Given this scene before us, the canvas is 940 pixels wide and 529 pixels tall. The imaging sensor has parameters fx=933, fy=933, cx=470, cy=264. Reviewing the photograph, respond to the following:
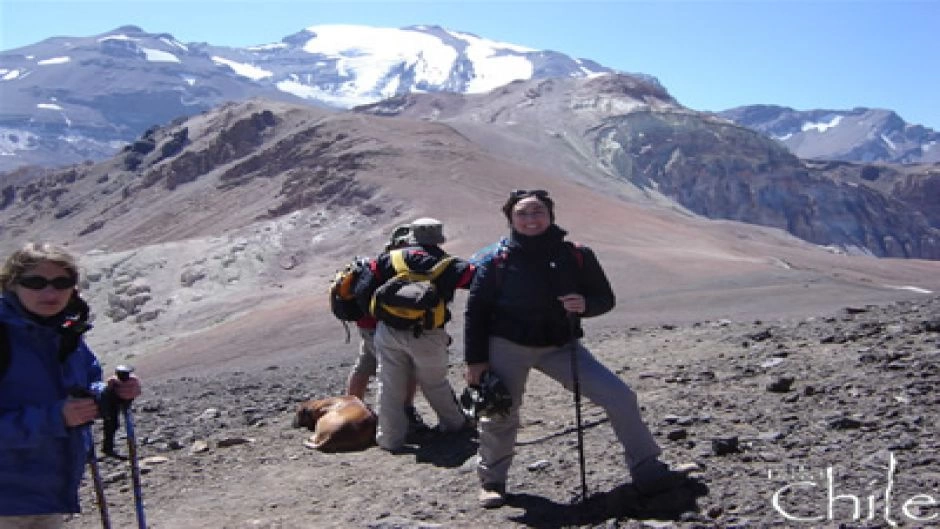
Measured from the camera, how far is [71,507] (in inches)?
139

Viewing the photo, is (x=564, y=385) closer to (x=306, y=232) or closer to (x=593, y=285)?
(x=593, y=285)

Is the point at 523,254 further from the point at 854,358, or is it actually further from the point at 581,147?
the point at 581,147

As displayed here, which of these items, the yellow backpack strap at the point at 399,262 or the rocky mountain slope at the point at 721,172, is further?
the rocky mountain slope at the point at 721,172

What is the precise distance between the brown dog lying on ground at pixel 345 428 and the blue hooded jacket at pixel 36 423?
3184 millimetres

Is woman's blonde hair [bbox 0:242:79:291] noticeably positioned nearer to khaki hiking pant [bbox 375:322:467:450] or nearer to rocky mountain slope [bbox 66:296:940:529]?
rocky mountain slope [bbox 66:296:940:529]

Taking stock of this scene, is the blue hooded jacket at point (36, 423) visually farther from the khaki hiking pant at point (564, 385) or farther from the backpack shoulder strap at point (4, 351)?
the khaki hiking pant at point (564, 385)

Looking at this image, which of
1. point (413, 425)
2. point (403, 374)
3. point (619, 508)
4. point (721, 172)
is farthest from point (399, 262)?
point (721, 172)

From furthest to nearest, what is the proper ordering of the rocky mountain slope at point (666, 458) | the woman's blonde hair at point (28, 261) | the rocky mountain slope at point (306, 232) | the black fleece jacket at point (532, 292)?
the rocky mountain slope at point (306, 232) → the black fleece jacket at point (532, 292) → the rocky mountain slope at point (666, 458) → the woman's blonde hair at point (28, 261)

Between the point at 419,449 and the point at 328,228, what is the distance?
26.1 metres

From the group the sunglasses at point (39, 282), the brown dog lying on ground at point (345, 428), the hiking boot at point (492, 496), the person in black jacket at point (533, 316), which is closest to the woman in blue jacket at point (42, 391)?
the sunglasses at point (39, 282)

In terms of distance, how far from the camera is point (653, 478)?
451 centimetres

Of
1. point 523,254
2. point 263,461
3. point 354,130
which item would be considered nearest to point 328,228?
point 354,130

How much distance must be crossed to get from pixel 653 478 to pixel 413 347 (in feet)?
7.10

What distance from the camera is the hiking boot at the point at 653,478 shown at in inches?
177
